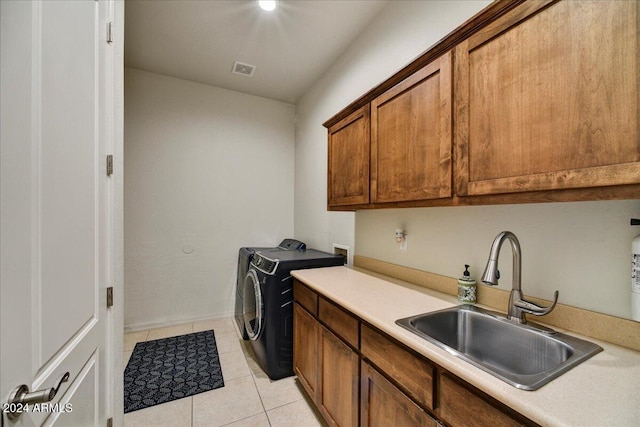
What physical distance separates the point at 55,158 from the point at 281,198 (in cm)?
294

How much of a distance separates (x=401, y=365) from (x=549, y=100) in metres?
1.05

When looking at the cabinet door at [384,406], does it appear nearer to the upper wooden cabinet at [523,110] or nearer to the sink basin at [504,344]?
the sink basin at [504,344]

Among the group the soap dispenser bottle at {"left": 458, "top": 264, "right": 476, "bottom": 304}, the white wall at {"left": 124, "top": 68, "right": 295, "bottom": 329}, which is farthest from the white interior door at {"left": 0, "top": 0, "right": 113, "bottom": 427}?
the white wall at {"left": 124, "top": 68, "right": 295, "bottom": 329}

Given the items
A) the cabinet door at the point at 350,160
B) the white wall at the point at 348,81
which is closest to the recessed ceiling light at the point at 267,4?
the white wall at the point at 348,81

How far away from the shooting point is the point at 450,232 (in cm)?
154

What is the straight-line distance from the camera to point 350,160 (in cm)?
190

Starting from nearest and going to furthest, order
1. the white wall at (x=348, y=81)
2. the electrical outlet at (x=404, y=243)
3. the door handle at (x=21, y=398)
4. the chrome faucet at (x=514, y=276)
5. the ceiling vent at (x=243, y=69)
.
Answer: the door handle at (x=21, y=398) < the chrome faucet at (x=514, y=276) < the white wall at (x=348, y=81) < the electrical outlet at (x=404, y=243) < the ceiling vent at (x=243, y=69)

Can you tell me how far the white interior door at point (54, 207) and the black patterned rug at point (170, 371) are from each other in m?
0.93

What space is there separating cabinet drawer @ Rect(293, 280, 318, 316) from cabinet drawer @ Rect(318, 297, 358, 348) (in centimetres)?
7

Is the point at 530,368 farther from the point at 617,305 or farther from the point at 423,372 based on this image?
the point at 423,372

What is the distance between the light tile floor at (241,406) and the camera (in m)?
1.67

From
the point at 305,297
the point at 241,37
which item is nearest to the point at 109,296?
the point at 305,297

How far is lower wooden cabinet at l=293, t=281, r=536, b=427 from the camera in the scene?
0.78 m

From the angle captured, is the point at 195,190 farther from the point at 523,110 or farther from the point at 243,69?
the point at 523,110
